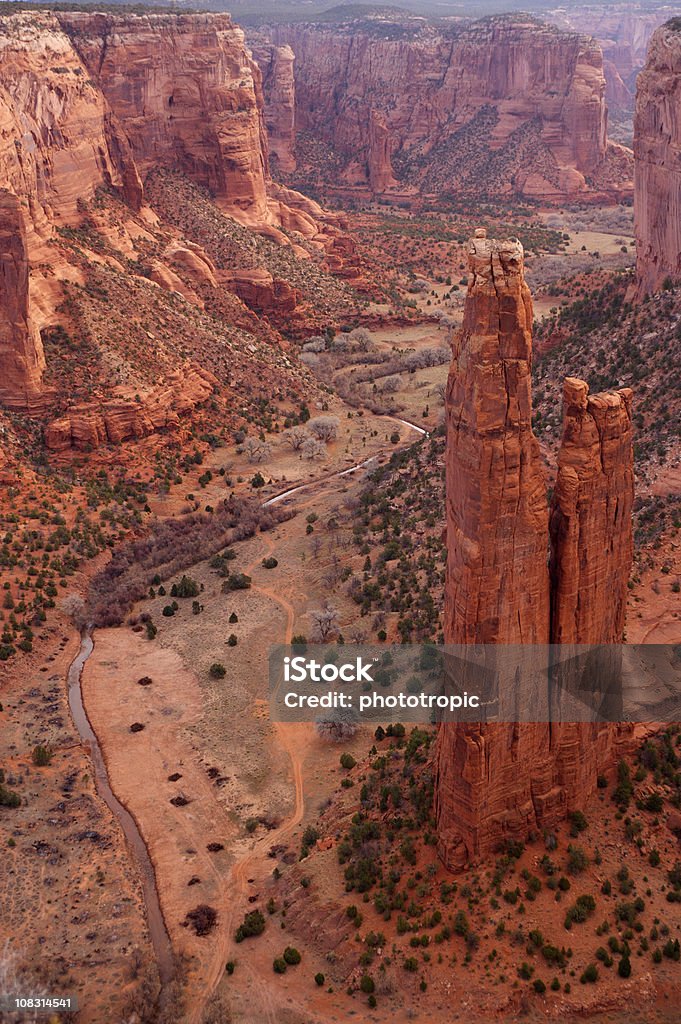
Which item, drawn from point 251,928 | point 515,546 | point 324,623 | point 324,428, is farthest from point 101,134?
point 251,928

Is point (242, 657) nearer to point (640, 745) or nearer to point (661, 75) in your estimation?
point (640, 745)

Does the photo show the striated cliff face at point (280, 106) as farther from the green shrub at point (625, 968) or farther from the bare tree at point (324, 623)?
the green shrub at point (625, 968)

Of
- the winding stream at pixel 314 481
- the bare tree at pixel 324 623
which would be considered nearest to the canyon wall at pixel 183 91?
the winding stream at pixel 314 481

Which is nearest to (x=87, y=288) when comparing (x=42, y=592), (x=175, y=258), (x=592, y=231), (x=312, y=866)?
(x=175, y=258)

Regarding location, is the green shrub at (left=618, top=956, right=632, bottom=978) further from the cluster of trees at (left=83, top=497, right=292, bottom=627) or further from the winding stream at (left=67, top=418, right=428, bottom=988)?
the cluster of trees at (left=83, top=497, right=292, bottom=627)

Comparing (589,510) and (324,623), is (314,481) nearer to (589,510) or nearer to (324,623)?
(324,623)
